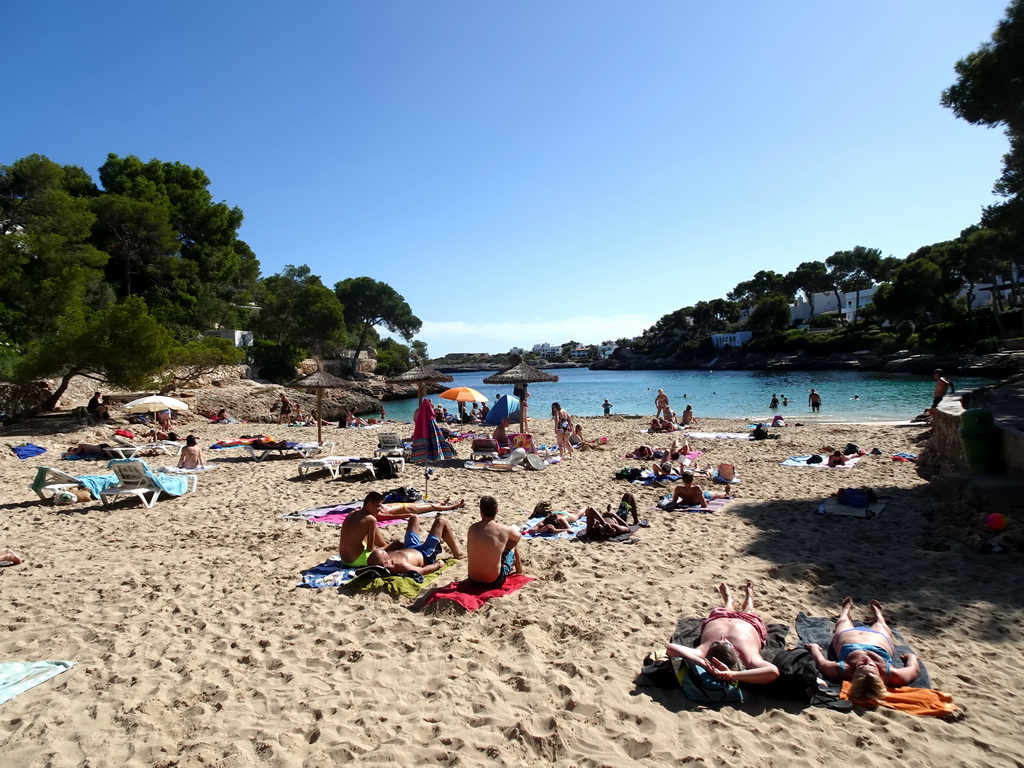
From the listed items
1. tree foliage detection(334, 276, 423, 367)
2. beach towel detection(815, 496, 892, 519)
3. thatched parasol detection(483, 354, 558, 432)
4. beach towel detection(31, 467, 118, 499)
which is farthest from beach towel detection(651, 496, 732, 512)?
tree foliage detection(334, 276, 423, 367)

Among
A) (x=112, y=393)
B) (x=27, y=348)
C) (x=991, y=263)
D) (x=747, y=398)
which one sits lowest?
(x=747, y=398)

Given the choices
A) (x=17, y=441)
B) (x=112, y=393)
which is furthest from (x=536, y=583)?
(x=112, y=393)

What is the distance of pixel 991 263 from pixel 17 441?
56.2 metres

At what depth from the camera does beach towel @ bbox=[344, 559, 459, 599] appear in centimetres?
492

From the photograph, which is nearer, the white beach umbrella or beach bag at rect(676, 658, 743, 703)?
beach bag at rect(676, 658, 743, 703)

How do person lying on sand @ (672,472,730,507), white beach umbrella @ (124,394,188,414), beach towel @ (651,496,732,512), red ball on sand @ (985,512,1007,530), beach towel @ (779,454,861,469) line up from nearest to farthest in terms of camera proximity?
red ball on sand @ (985,512,1007,530)
beach towel @ (651,496,732,512)
person lying on sand @ (672,472,730,507)
beach towel @ (779,454,861,469)
white beach umbrella @ (124,394,188,414)

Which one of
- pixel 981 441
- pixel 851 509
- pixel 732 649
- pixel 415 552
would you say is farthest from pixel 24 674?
pixel 981 441

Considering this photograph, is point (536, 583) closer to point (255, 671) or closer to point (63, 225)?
point (255, 671)

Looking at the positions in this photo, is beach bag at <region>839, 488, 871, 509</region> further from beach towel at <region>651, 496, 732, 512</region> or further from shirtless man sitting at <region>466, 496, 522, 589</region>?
shirtless man sitting at <region>466, 496, 522, 589</region>

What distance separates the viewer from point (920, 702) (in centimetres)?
314

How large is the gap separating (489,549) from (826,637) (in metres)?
2.56

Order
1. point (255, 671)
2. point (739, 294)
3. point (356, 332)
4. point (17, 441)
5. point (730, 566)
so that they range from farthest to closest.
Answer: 1. point (739, 294)
2. point (356, 332)
3. point (17, 441)
4. point (730, 566)
5. point (255, 671)

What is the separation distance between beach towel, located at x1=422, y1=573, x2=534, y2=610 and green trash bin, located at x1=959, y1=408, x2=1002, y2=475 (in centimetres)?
596

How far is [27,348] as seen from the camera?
1731 centimetres
